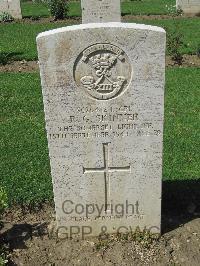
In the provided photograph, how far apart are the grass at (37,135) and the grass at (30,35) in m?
2.14

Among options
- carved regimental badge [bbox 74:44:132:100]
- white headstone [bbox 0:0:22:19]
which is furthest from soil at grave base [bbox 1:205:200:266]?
white headstone [bbox 0:0:22:19]

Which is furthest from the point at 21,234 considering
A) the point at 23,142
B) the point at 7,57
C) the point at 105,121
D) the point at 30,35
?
the point at 30,35

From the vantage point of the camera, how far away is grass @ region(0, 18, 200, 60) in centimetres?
1296

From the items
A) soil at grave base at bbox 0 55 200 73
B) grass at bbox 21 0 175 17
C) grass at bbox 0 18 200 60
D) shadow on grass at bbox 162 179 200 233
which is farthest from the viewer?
grass at bbox 21 0 175 17

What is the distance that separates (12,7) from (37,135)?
12.7 m

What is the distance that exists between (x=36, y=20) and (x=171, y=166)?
541 inches

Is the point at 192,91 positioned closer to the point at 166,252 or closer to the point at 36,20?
the point at 166,252

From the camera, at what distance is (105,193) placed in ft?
15.9

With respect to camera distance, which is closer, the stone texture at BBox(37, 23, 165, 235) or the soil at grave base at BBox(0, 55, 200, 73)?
the stone texture at BBox(37, 23, 165, 235)

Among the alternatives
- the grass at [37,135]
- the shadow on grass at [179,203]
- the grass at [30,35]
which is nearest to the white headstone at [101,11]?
the grass at [30,35]

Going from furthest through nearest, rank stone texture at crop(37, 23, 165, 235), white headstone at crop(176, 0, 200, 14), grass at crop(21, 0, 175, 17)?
1. grass at crop(21, 0, 175, 17)
2. white headstone at crop(176, 0, 200, 14)
3. stone texture at crop(37, 23, 165, 235)

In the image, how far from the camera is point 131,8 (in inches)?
805

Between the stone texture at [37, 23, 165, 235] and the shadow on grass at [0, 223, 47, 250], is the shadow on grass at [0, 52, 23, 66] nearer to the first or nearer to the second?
the shadow on grass at [0, 223, 47, 250]

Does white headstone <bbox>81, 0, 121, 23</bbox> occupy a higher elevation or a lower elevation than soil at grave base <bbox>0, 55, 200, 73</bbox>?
higher
